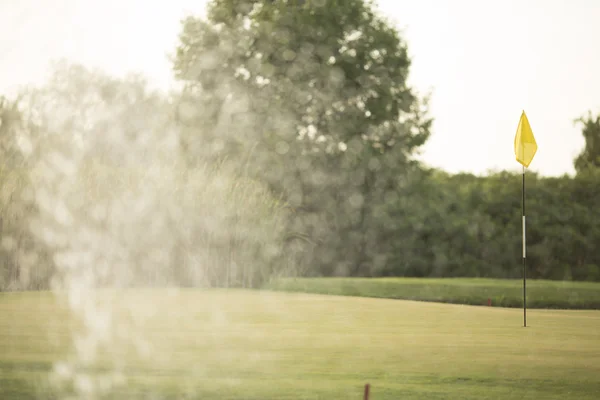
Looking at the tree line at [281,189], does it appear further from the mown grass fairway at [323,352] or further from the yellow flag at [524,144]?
the yellow flag at [524,144]

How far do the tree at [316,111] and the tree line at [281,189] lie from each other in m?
0.05

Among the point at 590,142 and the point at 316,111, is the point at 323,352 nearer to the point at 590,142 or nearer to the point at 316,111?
the point at 316,111

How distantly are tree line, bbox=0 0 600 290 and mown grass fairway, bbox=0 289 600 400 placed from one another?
4872mm

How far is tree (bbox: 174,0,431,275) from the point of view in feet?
81.3

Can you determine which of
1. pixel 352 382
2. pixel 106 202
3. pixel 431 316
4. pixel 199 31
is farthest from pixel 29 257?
pixel 199 31

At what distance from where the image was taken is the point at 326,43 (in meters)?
26.5

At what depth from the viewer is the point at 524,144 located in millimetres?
11906

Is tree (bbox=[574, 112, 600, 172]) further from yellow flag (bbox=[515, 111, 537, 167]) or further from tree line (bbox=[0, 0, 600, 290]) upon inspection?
yellow flag (bbox=[515, 111, 537, 167])

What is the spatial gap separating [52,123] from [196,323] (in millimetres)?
38462

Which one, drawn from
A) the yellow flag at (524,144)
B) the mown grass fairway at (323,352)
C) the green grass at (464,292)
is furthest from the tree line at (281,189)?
the yellow flag at (524,144)

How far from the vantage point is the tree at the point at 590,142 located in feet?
117

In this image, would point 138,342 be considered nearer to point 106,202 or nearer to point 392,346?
point 392,346

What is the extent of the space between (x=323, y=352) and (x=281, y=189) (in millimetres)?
17274

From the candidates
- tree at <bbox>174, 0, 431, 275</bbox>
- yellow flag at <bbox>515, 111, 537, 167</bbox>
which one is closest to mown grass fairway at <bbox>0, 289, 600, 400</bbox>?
yellow flag at <bbox>515, 111, 537, 167</bbox>
